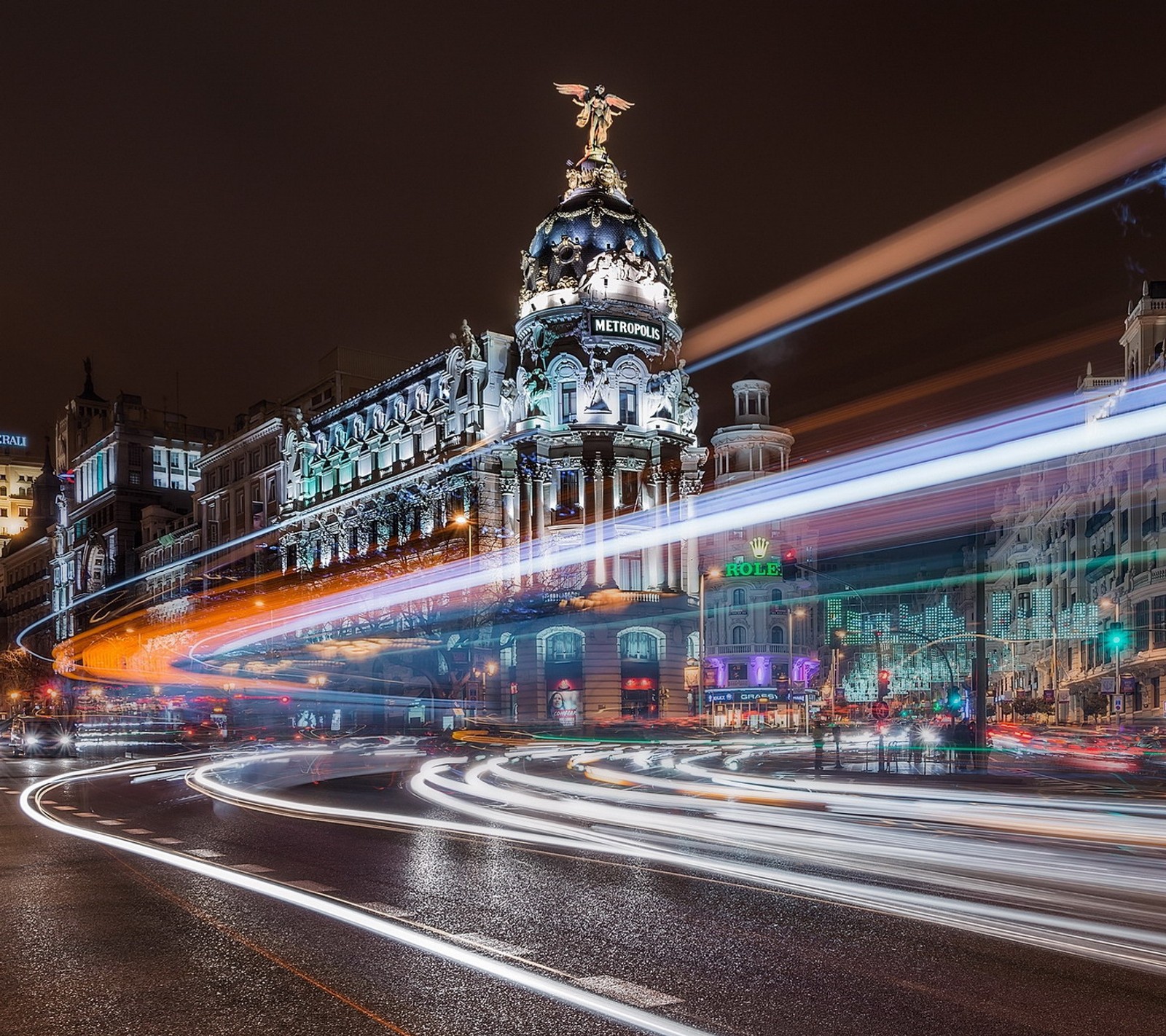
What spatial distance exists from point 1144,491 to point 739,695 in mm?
34753

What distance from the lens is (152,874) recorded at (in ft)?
43.2

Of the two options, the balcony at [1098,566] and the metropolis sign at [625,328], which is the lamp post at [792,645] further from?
the metropolis sign at [625,328]

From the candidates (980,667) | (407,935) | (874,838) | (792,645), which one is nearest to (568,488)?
(792,645)

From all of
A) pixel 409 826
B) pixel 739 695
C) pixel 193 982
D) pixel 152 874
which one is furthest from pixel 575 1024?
pixel 739 695

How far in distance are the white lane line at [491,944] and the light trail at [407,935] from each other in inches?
6.6

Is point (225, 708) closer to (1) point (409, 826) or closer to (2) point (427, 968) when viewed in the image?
(1) point (409, 826)

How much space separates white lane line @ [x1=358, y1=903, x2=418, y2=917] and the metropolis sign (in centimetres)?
5910

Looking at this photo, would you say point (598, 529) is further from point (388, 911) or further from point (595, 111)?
point (388, 911)

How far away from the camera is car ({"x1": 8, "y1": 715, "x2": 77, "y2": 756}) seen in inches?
1768

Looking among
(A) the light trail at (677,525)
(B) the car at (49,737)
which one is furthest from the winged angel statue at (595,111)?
(B) the car at (49,737)

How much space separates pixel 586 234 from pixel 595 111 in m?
8.86

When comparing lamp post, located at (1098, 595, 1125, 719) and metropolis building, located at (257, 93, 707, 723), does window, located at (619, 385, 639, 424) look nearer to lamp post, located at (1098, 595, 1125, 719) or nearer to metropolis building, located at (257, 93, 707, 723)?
metropolis building, located at (257, 93, 707, 723)

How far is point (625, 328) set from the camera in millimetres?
68688

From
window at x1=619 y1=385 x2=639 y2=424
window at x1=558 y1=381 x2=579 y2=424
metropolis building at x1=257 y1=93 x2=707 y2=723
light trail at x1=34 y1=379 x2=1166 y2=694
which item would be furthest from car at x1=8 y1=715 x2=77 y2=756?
window at x1=619 y1=385 x2=639 y2=424
